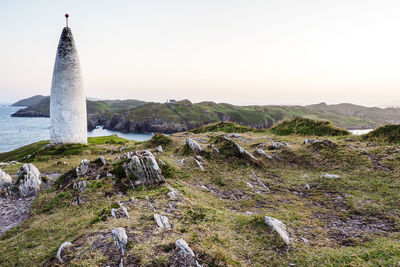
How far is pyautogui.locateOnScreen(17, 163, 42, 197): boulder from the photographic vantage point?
13.1m

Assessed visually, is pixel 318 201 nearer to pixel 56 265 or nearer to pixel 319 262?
pixel 319 262

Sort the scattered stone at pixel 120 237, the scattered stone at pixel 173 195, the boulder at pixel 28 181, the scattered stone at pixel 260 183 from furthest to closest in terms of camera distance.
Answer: the boulder at pixel 28 181 < the scattered stone at pixel 260 183 < the scattered stone at pixel 173 195 < the scattered stone at pixel 120 237

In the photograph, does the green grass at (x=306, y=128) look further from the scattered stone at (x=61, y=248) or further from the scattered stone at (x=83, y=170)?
the scattered stone at (x=61, y=248)

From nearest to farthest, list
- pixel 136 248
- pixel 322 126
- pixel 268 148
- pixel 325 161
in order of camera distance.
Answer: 1. pixel 136 248
2. pixel 325 161
3. pixel 268 148
4. pixel 322 126

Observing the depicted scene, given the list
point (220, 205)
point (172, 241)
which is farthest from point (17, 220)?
point (220, 205)

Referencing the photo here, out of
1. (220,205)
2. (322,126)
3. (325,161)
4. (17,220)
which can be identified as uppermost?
(322,126)

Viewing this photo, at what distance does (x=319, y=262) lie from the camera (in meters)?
5.51

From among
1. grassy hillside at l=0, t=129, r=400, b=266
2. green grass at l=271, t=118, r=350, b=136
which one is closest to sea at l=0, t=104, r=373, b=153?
grassy hillside at l=0, t=129, r=400, b=266

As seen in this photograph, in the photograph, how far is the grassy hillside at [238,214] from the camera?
18.9 ft

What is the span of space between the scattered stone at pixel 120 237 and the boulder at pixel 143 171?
482 cm

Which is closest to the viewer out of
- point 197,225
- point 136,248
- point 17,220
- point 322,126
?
point 136,248

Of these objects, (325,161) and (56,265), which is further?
(325,161)

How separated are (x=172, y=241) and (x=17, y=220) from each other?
907 centimetres

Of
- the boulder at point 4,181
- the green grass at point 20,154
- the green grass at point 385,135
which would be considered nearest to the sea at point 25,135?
the green grass at point 20,154
